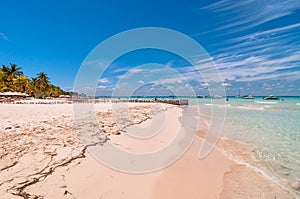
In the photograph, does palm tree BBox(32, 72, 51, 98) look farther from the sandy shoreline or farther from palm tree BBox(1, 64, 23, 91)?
the sandy shoreline

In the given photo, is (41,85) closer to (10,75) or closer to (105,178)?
(10,75)

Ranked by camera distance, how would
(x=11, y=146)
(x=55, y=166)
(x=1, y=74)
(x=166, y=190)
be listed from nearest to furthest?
(x=166, y=190)
(x=55, y=166)
(x=11, y=146)
(x=1, y=74)

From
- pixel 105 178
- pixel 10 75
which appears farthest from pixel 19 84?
pixel 105 178

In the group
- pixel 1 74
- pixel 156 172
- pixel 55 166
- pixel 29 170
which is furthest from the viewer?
pixel 1 74

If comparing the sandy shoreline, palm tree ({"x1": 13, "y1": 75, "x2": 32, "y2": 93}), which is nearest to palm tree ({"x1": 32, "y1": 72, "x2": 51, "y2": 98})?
palm tree ({"x1": 13, "y1": 75, "x2": 32, "y2": 93})

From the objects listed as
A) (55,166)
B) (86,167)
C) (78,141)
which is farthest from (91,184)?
(78,141)

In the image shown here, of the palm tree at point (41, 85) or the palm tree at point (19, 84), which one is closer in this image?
the palm tree at point (19, 84)

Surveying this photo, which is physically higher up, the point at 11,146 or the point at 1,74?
the point at 1,74

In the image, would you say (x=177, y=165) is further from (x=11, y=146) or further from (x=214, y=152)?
(x=11, y=146)

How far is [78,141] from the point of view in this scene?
6543 millimetres

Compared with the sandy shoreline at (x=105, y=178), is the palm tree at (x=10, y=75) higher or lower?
higher

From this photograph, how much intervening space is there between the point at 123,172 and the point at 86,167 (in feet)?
2.95

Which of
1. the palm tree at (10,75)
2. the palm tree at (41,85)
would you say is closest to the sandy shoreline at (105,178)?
the palm tree at (10,75)

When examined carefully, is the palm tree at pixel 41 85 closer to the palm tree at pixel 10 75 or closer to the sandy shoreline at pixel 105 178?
the palm tree at pixel 10 75
